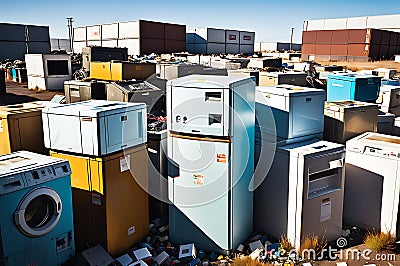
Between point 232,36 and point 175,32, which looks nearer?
point 175,32

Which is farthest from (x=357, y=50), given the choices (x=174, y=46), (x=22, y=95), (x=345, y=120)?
(x=345, y=120)

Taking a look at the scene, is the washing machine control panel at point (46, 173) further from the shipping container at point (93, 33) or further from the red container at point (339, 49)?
the red container at point (339, 49)

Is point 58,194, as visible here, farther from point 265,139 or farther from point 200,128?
point 265,139

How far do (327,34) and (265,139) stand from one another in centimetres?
3567

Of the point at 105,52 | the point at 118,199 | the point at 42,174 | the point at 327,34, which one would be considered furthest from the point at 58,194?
the point at 327,34

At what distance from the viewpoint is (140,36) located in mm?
31797

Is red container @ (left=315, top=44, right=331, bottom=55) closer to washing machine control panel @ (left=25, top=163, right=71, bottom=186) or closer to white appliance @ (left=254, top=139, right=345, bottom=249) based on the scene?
white appliance @ (left=254, top=139, right=345, bottom=249)

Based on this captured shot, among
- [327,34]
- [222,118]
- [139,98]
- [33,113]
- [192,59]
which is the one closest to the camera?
[222,118]

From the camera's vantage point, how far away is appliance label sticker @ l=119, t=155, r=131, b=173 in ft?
12.1

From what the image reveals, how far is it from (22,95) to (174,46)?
75.1 feet

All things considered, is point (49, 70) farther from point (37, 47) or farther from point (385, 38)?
point (385, 38)

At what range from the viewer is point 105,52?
12562 millimetres

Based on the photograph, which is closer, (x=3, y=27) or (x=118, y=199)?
(x=118, y=199)

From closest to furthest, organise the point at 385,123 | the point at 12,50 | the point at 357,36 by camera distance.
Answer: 1. the point at 385,123
2. the point at 12,50
3. the point at 357,36
